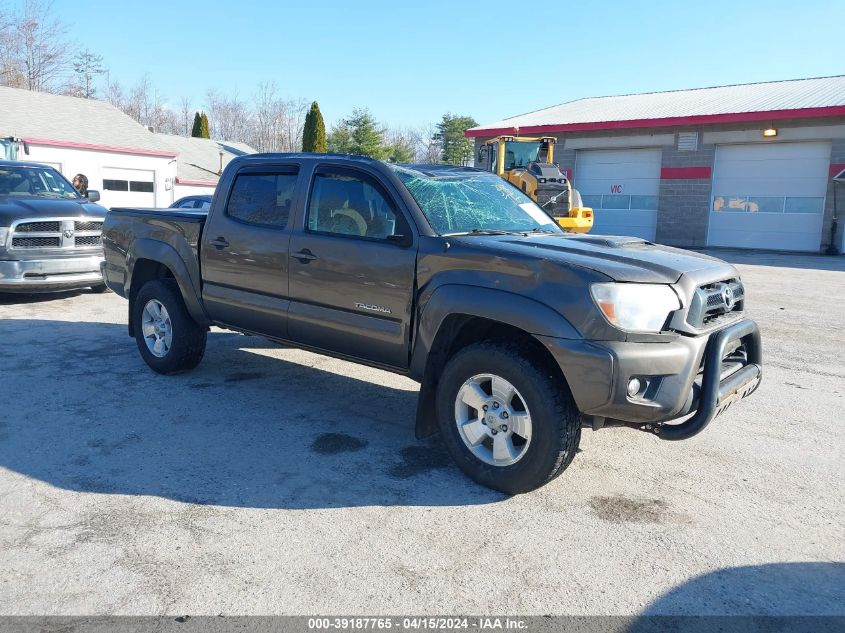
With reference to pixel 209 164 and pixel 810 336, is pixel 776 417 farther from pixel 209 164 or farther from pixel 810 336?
pixel 209 164

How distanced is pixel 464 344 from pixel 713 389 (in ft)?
4.65

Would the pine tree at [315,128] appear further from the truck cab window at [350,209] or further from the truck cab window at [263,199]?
the truck cab window at [350,209]

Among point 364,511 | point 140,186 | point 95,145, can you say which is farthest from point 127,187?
point 364,511

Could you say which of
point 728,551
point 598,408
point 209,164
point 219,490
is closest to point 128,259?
point 219,490

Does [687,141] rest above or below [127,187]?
above

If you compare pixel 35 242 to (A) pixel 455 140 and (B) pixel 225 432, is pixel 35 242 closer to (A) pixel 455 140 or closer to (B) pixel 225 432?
(B) pixel 225 432

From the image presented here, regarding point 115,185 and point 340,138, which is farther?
point 340,138

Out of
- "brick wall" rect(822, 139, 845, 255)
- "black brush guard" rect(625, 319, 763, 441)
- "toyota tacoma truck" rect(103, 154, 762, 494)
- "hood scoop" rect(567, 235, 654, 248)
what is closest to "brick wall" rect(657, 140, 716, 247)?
"brick wall" rect(822, 139, 845, 255)

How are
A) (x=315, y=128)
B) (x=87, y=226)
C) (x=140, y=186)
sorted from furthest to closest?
(x=315, y=128) → (x=140, y=186) → (x=87, y=226)

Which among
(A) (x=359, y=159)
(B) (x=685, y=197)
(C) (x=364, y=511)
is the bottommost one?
(C) (x=364, y=511)

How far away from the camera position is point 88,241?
976 cm

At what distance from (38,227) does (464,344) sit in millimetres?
7516

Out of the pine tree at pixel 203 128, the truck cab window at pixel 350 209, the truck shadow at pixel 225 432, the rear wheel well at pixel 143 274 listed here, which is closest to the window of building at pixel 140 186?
the pine tree at pixel 203 128

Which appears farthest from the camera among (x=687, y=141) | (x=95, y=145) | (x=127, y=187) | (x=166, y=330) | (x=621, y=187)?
(x=127, y=187)
